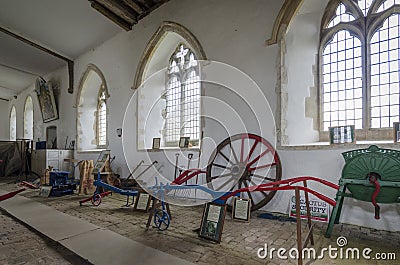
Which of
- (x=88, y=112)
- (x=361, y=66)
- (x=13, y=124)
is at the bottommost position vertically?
(x=13, y=124)

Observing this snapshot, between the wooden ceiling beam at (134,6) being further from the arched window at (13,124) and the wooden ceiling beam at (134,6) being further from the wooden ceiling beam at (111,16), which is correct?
the arched window at (13,124)

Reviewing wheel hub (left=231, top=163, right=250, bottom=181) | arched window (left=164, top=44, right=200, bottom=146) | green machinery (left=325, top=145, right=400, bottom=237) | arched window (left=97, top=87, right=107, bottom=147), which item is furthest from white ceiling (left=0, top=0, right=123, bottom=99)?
green machinery (left=325, top=145, right=400, bottom=237)

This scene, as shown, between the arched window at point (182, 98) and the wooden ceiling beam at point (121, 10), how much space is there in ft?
4.49

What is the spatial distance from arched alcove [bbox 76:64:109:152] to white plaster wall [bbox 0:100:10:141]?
8.90 meters

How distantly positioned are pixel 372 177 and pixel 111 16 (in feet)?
19.9

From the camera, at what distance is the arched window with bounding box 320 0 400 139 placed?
307 cm

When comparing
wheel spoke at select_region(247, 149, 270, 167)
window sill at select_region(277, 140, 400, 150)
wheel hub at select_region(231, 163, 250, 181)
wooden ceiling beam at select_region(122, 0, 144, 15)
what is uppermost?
wooden ceiling beam at select_region(122, 0, 144, 15)

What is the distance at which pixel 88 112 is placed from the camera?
26.4ft

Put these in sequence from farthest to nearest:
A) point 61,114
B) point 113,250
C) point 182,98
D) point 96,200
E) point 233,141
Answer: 1. point 61,114
2. point 182,98
3. point 96,200
4. point 233,141
5. point 113,250

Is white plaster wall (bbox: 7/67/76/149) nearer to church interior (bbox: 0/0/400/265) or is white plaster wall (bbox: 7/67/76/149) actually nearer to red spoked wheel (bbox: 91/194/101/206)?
church interior (bbox: 0/0/400/265)

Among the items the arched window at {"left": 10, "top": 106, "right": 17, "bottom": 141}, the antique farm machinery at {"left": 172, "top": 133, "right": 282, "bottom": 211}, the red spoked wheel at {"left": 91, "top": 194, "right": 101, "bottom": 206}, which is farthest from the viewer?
the arched window at {"left": 10, "top": 106, "right": 17, "bottom": 141}

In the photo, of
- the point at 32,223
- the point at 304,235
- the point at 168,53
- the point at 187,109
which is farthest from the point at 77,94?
the point at 304,235

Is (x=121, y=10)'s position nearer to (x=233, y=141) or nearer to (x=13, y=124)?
(x=233, y=141)

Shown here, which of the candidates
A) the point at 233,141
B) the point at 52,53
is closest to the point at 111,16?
the point at 52,53
